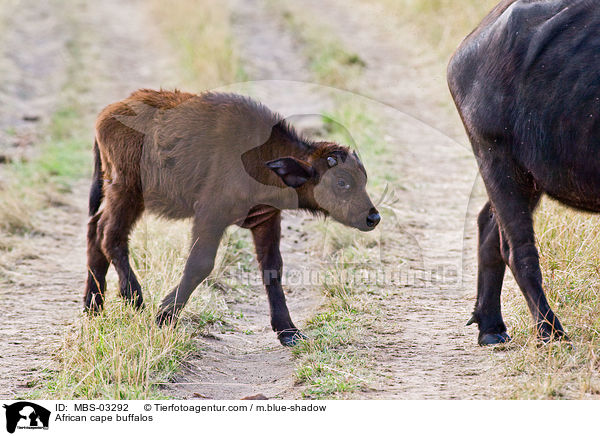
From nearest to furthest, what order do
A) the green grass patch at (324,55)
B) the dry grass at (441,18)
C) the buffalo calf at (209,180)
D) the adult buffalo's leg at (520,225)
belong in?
1. the adult buffalo's leg at (520,225)
2. the buffalo calf at (209,180)
3. the green grass patch at (324,55)
4. the dry grass at (441,18)

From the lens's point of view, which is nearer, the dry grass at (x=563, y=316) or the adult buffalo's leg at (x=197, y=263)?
the dry grass at (x=563, y=316)

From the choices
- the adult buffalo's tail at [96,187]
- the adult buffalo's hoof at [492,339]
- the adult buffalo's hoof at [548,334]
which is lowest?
the adult buffalo's hoof at [492,339]

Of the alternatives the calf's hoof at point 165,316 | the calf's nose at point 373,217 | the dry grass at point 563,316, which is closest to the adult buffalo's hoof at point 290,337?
the calf's hoof at point 165,316

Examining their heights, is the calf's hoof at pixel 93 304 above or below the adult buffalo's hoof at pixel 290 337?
above

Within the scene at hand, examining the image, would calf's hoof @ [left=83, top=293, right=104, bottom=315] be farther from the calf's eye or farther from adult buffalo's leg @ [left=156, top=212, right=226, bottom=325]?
the calf's eye

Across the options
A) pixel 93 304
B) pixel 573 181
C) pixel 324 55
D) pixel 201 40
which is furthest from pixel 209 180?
pixel 201 40

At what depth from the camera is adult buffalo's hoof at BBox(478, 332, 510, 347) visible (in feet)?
18.1

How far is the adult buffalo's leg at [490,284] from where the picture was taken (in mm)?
5613

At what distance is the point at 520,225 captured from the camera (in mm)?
5289

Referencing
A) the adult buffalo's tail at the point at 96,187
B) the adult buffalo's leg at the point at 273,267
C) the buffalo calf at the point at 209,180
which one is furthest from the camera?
the adult buffalo's tail at the point at 96,187

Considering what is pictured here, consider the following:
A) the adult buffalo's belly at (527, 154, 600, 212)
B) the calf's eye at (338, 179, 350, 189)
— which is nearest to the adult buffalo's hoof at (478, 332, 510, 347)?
the adult buffalo's belly at (527, 154, 600, 212)
